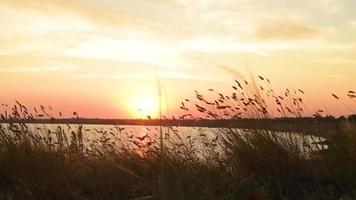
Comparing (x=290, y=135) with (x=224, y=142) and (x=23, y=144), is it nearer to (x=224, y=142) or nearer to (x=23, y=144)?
(x=224, y=142)

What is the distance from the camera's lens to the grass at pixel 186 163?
683 centimetres

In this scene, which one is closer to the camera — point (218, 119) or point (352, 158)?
point (352, 158)

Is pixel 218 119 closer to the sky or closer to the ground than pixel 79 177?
closer to the sky

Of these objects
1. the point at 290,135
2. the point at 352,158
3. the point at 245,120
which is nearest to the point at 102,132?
the point at 245,120

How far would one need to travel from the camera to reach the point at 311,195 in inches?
253

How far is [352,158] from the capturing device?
731 cm

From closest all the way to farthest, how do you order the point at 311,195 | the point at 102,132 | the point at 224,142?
1. the point at 311,195
2. the point at 224,142
3. the point at 102,132

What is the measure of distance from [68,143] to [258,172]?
130 inches

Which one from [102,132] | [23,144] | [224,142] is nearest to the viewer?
[224,142]

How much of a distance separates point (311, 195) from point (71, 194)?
9.94ft

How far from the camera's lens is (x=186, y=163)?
844 centimetres

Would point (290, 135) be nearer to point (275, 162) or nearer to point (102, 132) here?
point (275, 162)

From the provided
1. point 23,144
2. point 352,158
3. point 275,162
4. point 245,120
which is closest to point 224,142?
point 245,120

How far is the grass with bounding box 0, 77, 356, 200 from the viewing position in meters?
6.83
